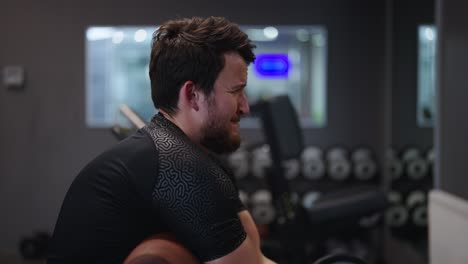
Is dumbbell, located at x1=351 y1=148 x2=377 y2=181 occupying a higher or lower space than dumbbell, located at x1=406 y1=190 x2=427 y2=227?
higher

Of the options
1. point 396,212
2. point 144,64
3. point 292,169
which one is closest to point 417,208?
point 396,212

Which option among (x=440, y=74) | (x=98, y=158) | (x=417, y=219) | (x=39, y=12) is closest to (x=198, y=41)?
(x=98, y=158)

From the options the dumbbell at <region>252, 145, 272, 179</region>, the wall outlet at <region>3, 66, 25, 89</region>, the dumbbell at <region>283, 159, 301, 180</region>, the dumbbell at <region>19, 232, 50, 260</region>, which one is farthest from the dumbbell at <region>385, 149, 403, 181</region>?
the wall outlet at <region>3, 66, 25, 89</region>

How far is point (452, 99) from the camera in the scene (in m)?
2.63

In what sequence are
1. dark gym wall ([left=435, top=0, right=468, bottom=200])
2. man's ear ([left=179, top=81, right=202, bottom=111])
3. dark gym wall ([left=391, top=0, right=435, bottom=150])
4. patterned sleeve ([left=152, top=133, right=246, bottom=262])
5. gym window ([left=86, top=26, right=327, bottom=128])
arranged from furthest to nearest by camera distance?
gym window ([left=86, top=26, right=327, bottom=128]) < dark gym wall ([left=391, top=0, right=435, bottom=150]) < dark gym wall ([left=435, top=0, right=468, bottom=200]) < man's ear ([left=179, top=81, right=202, bottom=111]) < patterned sleeve ([left=152, top=133, right=246, bottom=262])

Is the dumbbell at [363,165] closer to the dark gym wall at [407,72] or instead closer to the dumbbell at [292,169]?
the dark gym wall at [407,72]

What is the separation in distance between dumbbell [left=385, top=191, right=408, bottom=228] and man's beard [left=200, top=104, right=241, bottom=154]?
A: 2.97 m

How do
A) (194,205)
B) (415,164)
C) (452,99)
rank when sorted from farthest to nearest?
(415,164), (452,99), (194,205)

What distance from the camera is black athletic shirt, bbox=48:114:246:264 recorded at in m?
1.05

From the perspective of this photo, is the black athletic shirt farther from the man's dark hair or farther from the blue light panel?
the blue light panel

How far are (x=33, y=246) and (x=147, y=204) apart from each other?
3.27 meters

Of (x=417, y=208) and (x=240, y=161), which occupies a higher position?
(x=240, y=161)

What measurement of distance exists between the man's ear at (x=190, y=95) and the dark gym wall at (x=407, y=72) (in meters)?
2.96

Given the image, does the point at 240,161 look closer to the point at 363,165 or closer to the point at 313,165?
the point at 313,165
